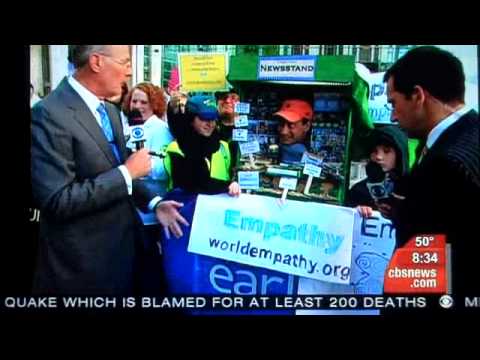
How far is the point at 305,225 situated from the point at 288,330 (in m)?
0.65

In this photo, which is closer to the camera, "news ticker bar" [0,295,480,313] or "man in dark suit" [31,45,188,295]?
"man in dark suit" [31,45,188,295]

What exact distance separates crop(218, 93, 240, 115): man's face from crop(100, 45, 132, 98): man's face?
0.52m

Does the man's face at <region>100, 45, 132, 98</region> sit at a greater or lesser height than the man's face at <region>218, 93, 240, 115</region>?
greater

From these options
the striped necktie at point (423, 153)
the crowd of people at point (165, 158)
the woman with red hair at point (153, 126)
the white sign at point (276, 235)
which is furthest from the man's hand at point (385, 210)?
the woman with red hair at point (153, 126)

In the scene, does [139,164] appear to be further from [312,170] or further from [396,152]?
[396,152]

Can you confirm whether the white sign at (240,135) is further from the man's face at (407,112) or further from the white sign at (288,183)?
the man's face at (407,112)

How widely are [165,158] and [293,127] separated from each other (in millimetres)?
726

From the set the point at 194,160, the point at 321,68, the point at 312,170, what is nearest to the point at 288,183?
the point at 312,170

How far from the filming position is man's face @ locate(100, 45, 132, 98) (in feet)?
13.3

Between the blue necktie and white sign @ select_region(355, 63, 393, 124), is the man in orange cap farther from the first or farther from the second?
the blue necktie

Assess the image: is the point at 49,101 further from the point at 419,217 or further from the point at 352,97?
the point at 419,217

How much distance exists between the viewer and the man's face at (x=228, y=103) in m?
4.09

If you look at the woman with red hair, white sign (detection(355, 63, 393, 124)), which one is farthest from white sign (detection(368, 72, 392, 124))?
the woman with red hair

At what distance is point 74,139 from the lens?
3.97 m
